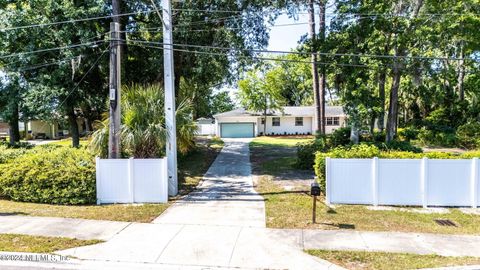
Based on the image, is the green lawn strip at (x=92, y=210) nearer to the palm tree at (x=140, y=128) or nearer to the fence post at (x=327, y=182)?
the palm tree at (x=140, y=128)

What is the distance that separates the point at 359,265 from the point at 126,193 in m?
6.62

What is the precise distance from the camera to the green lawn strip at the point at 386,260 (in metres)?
5.88

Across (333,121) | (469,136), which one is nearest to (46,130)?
(333,121)

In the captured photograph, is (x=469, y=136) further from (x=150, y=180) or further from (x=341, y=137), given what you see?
(x=150, y=180)

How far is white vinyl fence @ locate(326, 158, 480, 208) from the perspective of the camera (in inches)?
379

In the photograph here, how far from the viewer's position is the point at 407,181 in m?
9.71

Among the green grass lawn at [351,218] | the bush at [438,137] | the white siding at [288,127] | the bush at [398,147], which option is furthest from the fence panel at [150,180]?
the white siding at [288,127]

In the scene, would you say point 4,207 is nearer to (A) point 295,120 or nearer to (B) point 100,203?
(B) point 100,203

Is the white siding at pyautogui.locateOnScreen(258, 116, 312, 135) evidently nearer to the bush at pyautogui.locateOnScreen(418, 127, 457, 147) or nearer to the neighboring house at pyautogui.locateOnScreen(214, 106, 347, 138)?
the neighboring house at pyautogui.locateOnScreen(214, 106, 347, 138)

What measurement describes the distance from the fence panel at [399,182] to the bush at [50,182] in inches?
314

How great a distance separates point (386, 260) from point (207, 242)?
325 cm

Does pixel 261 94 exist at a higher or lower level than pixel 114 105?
higher

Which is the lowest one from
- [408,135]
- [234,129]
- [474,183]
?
[474,183]

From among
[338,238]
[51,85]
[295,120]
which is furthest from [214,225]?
[295,120]
